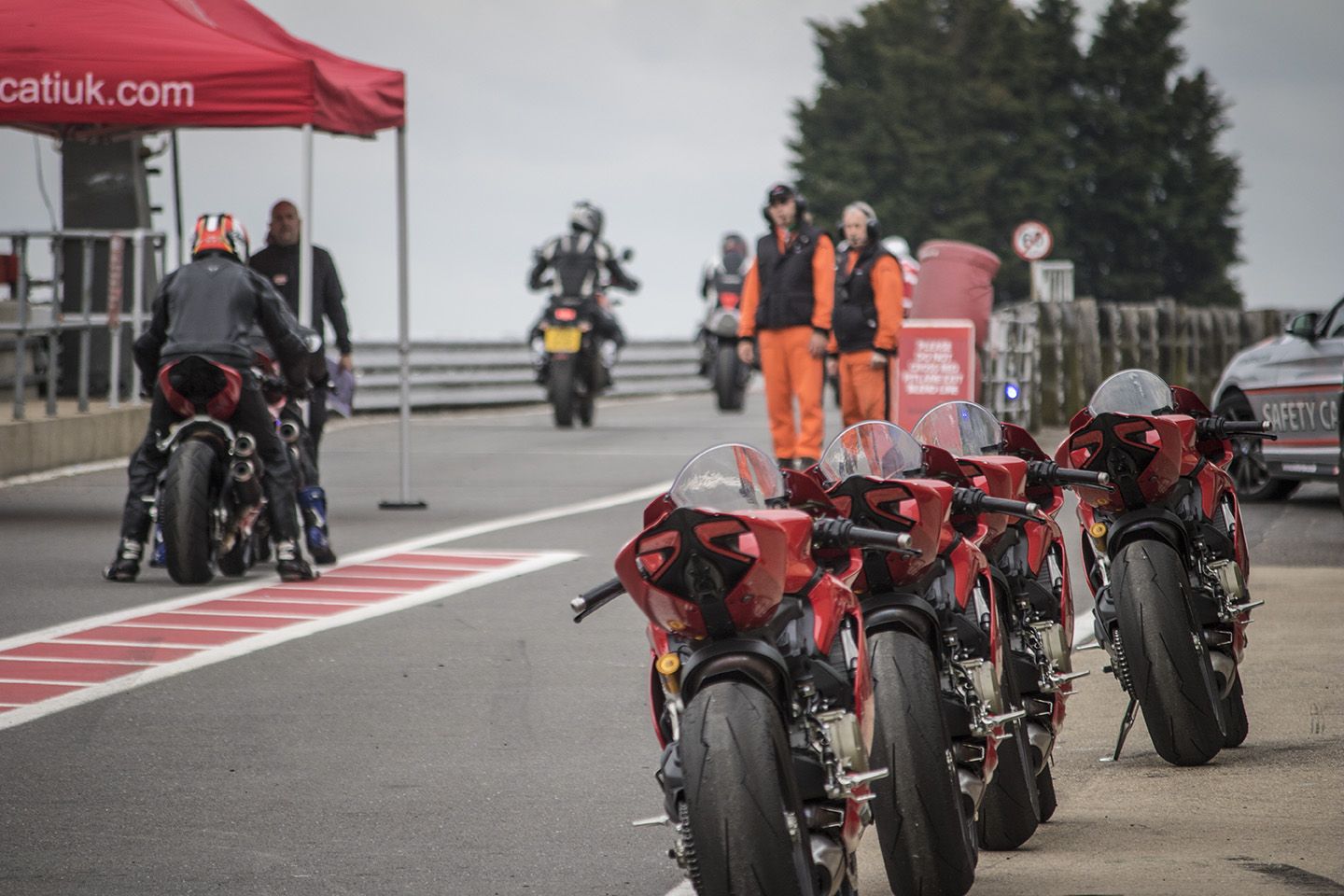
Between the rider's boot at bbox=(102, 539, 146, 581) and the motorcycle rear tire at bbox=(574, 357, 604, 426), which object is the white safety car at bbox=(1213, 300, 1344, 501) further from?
the motorcycle rear tire at bbox=(574, 357, 604, 426)

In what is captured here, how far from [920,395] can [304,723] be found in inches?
484

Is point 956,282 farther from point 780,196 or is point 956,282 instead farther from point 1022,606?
point 1022,606

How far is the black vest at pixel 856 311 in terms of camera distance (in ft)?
51.9

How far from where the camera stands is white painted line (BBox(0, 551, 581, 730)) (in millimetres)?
7578

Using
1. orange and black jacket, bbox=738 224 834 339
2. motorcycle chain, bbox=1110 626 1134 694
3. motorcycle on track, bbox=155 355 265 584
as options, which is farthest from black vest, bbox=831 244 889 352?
motorcycle chain, bbox=1110 626 1134 694

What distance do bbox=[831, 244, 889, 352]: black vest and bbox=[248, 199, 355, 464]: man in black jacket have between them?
152 inches

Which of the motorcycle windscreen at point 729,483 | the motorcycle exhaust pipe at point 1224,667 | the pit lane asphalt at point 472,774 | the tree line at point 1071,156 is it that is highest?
the tree line at point 1071,156

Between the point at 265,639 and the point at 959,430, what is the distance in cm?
408

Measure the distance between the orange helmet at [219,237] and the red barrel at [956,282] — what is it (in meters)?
10.3

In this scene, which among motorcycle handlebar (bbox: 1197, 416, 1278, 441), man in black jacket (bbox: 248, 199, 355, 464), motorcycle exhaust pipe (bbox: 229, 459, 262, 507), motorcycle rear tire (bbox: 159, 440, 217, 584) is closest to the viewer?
motorcycle handlebar (bbox: 1197, 416, 1278, 441)

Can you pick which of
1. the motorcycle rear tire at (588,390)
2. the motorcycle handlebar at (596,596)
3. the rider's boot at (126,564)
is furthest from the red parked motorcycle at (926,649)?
the motorcycle rear tire at (588,390)

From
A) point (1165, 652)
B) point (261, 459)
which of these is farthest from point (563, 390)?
point (1165, 652)

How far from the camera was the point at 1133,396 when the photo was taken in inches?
268

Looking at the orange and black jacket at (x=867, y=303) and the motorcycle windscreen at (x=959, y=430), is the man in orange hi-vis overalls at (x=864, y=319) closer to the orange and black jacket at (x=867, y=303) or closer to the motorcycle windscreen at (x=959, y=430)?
the orange and black jacket at (x=867, y=303)
